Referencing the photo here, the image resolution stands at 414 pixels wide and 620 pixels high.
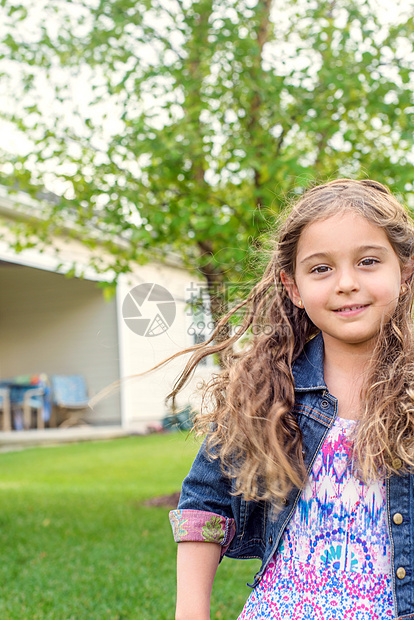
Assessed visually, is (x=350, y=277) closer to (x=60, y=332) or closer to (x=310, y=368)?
(x=310, y=368)

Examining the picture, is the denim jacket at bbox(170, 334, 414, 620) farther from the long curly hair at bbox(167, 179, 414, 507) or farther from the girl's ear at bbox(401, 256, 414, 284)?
the girl's ear at bbox(401, 256, 414, 284)

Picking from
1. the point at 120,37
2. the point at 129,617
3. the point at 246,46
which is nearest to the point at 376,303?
the point at 129,617

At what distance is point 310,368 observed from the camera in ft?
4.69

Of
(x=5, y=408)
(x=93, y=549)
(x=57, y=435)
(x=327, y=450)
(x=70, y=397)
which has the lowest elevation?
(x=57, y=435)

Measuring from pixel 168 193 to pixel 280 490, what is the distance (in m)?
4.36

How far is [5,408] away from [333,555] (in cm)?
1244

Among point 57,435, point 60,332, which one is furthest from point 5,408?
point 60,332

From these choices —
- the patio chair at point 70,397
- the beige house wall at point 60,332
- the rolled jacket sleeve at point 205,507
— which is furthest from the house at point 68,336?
the rolled jacket sleeve at point 205,507

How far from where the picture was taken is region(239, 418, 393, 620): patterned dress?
1.21 meters

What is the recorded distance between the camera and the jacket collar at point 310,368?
4.56ft

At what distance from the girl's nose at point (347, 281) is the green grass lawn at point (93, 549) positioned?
1.65 feet

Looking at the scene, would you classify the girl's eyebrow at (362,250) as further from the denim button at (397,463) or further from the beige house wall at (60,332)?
the beige house wall at (60,332)

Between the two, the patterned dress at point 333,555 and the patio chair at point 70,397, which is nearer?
the patterned dress at point 333,555

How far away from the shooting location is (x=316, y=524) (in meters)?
1.27
